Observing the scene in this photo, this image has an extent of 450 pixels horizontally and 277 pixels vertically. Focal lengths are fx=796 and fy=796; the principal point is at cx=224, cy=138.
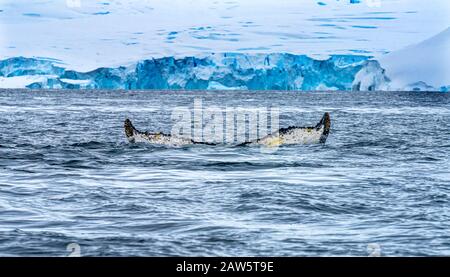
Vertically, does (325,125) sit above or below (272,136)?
above

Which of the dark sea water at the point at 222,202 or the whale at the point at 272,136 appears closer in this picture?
the dark sea water at the point at 222,202

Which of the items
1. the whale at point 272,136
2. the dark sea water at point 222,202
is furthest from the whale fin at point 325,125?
the dark sea water at point 222,202

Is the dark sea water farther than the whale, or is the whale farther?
the whale

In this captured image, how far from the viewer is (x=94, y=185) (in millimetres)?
18969

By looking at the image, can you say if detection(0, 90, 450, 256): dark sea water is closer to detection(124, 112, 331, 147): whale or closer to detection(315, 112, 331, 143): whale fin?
detection(124, 112, 331, 147): whale

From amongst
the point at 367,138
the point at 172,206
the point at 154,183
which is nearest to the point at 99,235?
the point at 172,206

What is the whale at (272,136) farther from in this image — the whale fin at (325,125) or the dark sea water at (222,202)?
the dark sea water at (222,202)

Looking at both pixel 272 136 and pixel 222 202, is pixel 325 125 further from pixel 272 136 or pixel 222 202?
pixel 222 202

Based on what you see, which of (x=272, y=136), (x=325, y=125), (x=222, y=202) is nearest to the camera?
(x=222, y=202)

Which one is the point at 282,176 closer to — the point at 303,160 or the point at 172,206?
the point at 303,160

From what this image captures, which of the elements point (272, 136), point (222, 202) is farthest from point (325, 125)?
point (222, 202)

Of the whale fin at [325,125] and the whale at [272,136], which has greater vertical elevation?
the whale fin at [325,125]

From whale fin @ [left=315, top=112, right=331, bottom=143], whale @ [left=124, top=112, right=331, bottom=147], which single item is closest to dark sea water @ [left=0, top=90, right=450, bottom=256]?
whale @ [left=124, top=112, right=331, bottom=147]

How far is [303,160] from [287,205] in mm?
10478
